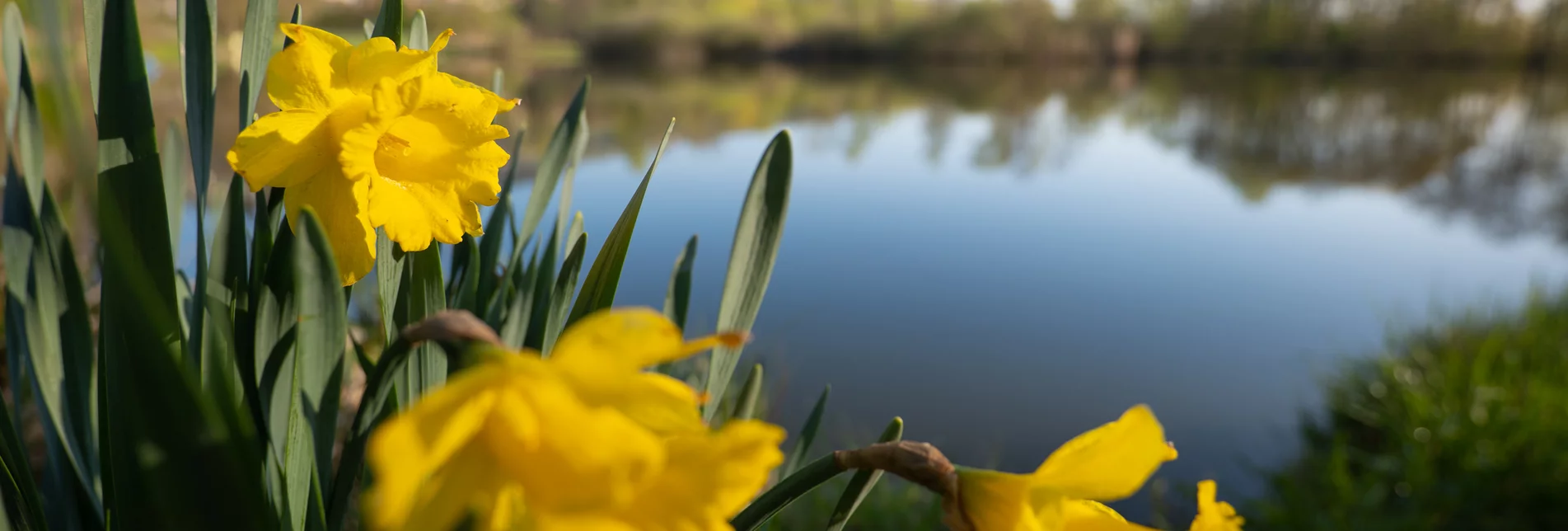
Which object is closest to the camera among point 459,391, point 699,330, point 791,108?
point 459,391

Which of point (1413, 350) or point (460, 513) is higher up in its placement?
point (460, 513)

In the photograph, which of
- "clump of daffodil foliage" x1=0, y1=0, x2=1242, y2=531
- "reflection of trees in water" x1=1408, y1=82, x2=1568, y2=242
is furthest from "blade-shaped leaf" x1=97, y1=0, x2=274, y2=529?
"reflection of trees in water" x1=1408, y1=82, x2=1568, y2=242

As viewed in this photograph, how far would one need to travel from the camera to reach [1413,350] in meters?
2.61

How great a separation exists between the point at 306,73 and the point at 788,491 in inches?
10.1

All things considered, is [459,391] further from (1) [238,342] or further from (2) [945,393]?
(2) [945,393]

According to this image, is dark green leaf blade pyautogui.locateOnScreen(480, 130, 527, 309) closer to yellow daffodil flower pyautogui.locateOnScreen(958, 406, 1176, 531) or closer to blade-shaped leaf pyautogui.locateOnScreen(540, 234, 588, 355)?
blade-shaped leaf pyautogui.locateOnScreen(540, 234, 588, 355)

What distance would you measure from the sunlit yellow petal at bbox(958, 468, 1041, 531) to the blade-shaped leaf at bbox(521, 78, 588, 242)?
38 centimetres

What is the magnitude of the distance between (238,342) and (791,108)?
12.7 metres

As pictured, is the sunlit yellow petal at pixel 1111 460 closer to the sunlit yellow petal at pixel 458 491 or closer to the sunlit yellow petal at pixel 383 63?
→ the sunlit yellow petal at pixel 458 491

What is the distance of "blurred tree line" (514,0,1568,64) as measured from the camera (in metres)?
21.1

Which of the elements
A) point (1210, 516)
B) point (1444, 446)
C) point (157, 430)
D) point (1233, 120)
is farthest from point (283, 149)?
point (1233, 120)

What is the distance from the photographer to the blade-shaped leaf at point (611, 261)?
40cm

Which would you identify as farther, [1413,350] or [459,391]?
[1413,350]

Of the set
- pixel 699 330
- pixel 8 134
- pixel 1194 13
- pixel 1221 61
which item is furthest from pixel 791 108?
pixel 1221 61
